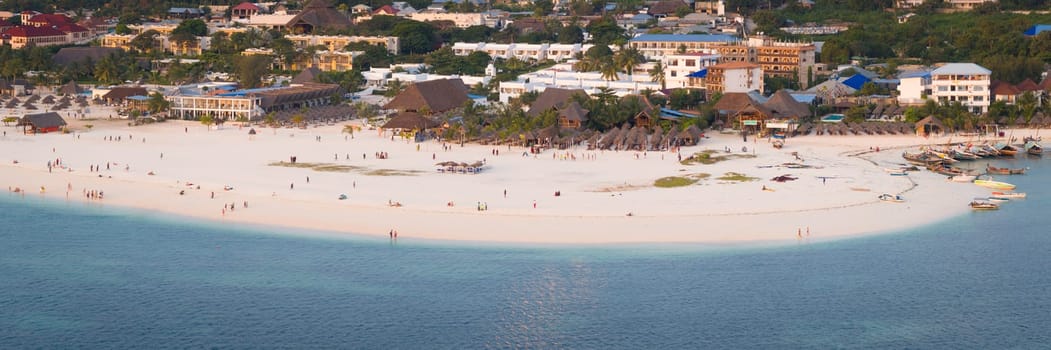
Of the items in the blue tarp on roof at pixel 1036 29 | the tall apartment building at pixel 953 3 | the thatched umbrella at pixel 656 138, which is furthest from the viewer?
the tall apartment building at pixel 953 3

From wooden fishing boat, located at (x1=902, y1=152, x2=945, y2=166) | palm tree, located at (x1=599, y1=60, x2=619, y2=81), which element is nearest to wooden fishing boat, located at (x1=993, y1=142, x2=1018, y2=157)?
wooden fishing boat, located at (x1=902, y1=152, x2=945, y2=166)

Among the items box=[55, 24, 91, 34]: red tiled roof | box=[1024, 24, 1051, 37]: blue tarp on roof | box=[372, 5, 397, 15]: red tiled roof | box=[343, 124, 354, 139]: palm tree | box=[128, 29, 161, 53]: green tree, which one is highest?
box=[372, 5, 397, 15]: red tiled roof

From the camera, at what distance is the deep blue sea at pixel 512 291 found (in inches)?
1353

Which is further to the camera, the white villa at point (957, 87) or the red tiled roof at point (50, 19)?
the red tiled roof at point (50, 19)

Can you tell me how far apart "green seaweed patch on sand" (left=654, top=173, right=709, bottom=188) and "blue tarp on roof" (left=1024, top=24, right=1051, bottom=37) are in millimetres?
46947

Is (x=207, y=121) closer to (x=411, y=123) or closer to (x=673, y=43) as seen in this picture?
(x=411, y=123)

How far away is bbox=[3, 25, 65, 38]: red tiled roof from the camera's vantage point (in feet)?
360

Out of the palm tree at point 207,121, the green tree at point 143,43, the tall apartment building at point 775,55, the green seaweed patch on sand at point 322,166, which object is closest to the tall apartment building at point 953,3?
the tall apartment building at point 775,55

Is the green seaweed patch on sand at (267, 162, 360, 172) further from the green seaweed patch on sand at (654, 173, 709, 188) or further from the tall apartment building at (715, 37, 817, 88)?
the tall apartment building at (715, 37, 817, 88)

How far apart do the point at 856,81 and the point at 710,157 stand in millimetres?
24424

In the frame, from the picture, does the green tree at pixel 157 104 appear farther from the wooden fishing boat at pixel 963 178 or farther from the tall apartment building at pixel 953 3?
the tall apartment building at pixel 953 3

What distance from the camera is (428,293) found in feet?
125

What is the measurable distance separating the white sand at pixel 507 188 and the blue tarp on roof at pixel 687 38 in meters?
28.2

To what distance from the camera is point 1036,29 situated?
96.1 m
